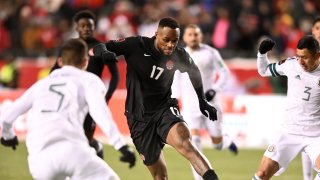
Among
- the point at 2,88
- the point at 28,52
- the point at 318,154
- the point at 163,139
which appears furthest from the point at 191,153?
the point at 28,52

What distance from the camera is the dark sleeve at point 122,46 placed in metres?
9.35

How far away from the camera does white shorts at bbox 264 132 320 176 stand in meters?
9.23

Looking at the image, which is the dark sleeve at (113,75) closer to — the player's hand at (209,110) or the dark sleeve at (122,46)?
the dark sleeve at (122,46)

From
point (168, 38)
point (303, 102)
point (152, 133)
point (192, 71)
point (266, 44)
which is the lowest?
point (152, 133)

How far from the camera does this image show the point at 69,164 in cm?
711

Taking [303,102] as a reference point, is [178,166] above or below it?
below

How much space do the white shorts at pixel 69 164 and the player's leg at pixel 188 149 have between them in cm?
170

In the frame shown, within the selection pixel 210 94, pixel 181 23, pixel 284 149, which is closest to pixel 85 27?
pixel 210 94

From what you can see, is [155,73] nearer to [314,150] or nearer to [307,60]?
[307,60]

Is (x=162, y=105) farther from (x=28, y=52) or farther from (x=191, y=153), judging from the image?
(x=28, y=52)

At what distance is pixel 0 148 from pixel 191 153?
313 inches

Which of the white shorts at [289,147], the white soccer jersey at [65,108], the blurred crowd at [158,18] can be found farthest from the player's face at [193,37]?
the blurred crowd at [158,18]

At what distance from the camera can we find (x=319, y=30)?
11.0 meters

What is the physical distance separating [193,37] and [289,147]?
3.61 m
